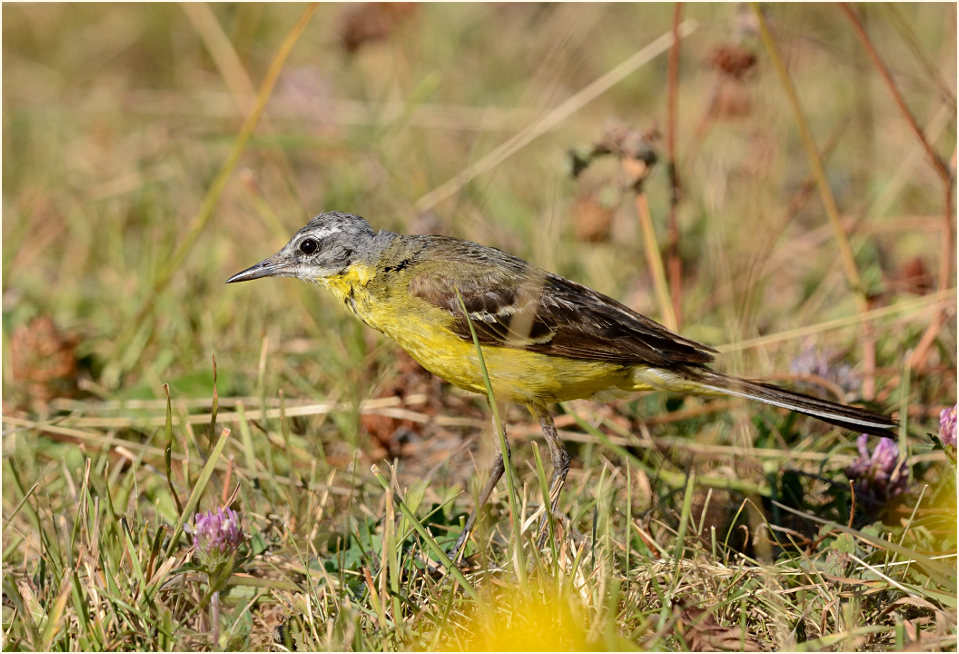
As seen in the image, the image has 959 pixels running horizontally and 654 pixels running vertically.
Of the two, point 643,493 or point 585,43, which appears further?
point 585,43

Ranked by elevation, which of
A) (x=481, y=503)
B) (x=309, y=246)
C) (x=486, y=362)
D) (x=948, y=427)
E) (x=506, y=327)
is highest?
(x=309, y=246)

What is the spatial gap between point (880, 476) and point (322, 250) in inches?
99.8

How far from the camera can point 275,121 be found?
327 inches

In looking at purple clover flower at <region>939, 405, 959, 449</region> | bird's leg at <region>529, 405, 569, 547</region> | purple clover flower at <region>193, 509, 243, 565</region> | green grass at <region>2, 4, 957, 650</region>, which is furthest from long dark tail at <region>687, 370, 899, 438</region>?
purple clover flower at <region>193, 509, 243, 565</region>

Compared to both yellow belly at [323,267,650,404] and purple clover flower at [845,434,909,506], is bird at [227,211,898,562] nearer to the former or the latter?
yellow belly at [323,267,650,404]

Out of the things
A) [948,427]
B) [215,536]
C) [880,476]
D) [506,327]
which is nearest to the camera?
[215,536]

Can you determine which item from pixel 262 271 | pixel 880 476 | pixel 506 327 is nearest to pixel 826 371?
pixel 880 476

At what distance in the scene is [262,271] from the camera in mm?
4336

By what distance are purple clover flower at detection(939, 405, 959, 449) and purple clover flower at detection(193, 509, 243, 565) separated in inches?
100

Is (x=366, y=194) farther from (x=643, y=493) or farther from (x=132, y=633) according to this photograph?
(x=132, y=633)

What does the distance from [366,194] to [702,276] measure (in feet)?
8.15

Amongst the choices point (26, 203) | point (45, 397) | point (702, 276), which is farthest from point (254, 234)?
point (702, 276)

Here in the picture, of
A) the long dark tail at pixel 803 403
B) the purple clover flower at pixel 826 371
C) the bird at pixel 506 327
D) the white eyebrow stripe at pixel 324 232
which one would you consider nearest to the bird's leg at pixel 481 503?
the bird at pixel 506 327

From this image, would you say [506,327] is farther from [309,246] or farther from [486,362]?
[309,246]
